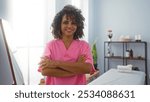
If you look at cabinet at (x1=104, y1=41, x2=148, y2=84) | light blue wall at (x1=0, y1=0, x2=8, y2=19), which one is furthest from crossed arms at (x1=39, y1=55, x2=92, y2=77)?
cabinet at (x1=104, y1=41, x2=148, y2=84)

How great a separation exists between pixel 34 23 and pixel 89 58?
1.70 m

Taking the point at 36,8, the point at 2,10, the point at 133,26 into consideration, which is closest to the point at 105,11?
the point at 133,26

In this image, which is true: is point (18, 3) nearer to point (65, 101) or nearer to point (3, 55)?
point (3, 55)

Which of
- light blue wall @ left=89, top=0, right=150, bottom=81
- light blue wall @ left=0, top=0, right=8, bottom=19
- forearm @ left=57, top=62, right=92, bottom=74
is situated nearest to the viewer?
forearm @ left=57, top=62, right=92, bottom=74

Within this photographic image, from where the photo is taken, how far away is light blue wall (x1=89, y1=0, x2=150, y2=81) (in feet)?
11.4

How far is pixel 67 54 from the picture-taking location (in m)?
0.93

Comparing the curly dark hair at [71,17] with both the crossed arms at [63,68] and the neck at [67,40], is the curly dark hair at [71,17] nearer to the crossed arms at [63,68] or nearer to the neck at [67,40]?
the neck at [67,40]

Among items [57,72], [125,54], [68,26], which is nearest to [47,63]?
[57,72]

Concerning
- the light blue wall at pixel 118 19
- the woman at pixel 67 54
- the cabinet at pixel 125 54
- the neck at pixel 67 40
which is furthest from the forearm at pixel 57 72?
the light blue wall at pixel 118 19

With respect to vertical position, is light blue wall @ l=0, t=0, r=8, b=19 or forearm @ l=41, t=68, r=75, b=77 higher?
light blue wall @ l=0, t=0, r=8, b=19

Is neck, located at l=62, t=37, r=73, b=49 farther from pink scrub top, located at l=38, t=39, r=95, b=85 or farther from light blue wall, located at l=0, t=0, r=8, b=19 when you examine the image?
light blue wall, located at l=0, t=0, r=8, b=19

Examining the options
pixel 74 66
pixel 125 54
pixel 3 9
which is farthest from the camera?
pixel 125 54

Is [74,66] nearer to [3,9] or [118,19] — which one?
[3,9]

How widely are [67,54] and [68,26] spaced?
13 centimetres
